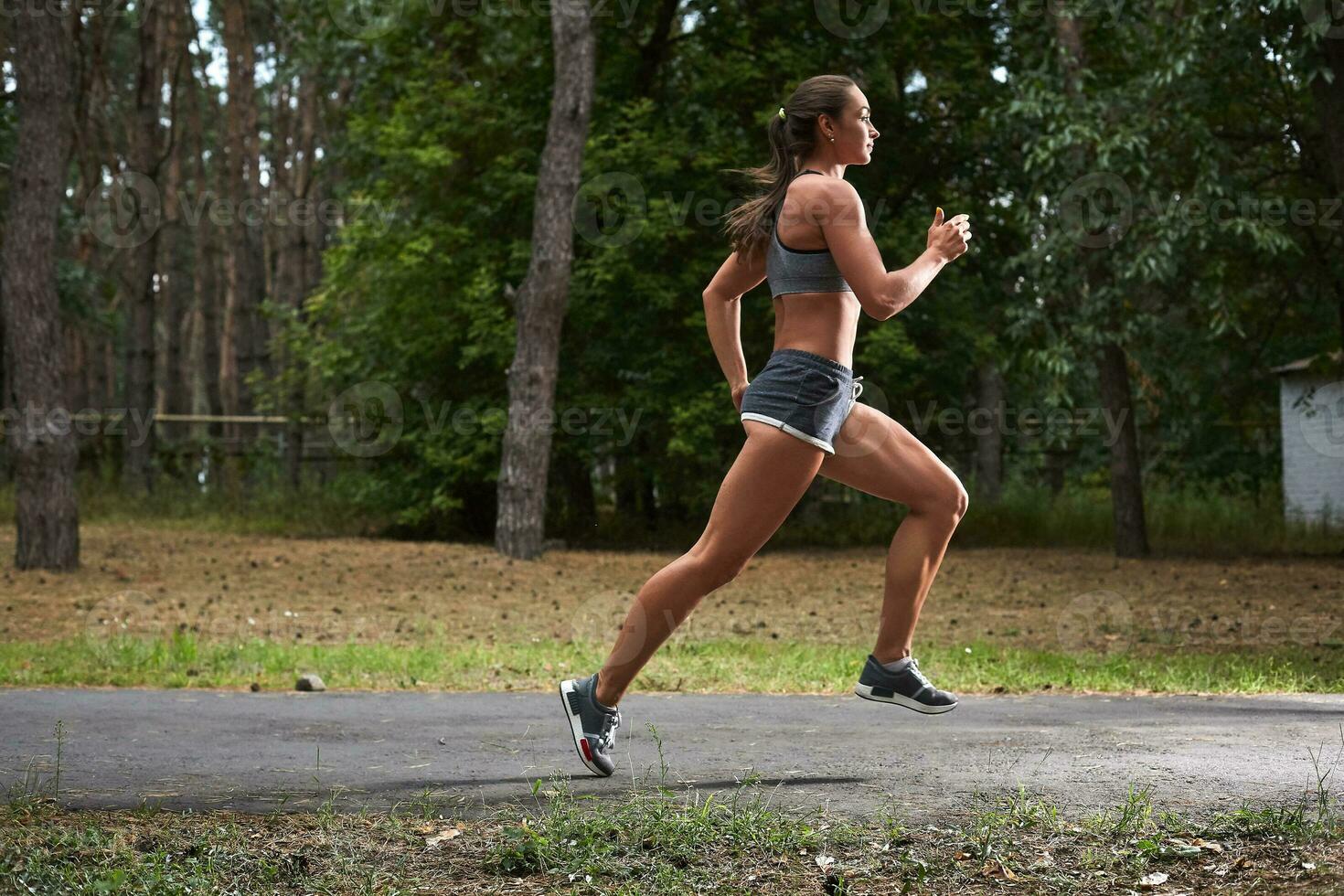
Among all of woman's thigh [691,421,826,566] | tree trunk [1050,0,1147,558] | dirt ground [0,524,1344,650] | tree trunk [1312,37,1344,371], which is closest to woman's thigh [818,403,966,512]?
woman's thigh [691,421,826,566]

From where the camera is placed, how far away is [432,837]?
404 centimetres

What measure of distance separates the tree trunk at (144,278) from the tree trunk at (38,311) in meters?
13.1

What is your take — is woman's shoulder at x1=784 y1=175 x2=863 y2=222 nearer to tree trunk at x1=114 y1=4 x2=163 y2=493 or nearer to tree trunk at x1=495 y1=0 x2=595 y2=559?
tree trunk at x1=495 y1=0 x2=595 y2=559

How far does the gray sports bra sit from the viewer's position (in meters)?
4.74

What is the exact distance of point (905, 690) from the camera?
5055mm

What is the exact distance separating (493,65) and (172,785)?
61.6 ft

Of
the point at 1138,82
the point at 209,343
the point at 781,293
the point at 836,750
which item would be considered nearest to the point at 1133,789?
the point at 836,750

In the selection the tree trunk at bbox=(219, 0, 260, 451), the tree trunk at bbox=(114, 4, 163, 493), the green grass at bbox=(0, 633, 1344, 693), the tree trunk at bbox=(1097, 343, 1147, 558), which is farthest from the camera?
the tree trunk at bbox=(219, 0, 260, 451)

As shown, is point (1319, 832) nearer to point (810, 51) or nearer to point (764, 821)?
point (764, 821)

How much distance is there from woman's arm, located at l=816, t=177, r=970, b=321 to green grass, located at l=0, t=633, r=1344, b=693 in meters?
3.64

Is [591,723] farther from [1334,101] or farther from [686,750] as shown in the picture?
[1334,101]

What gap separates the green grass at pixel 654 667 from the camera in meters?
8.05

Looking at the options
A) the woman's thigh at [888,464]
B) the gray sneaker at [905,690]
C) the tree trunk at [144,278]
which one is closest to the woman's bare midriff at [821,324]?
the woman's thigh at [888,464]

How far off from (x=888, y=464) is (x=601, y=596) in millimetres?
9634
